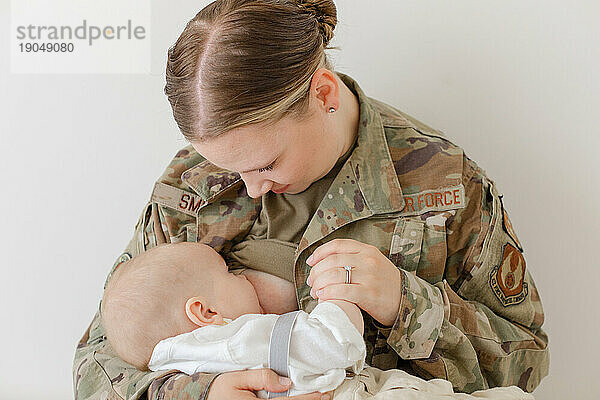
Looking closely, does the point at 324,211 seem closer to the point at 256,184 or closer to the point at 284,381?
the point at 256,184

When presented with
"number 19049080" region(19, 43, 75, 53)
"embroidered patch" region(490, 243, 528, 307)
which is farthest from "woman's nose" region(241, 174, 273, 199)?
"number 19049080" region(19, 43, 75, 53)

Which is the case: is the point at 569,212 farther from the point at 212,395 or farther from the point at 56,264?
the point at 56,264

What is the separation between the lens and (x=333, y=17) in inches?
56.4

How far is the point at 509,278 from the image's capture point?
154 centimetres

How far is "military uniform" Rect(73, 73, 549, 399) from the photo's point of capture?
1451 millimetres

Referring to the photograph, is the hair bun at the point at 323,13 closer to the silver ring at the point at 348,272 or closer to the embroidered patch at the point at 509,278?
the silver ring at the point at 348,272

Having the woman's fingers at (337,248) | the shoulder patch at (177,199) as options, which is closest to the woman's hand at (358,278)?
the woman's fingers at (337,248)

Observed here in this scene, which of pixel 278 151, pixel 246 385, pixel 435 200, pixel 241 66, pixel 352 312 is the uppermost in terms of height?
pixel 241 66

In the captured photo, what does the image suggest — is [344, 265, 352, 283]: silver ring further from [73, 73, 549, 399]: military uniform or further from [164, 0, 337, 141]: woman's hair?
[164, 0, 337, 141]: woman's hair

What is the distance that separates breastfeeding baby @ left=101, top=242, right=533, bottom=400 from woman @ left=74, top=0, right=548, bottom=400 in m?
0.04

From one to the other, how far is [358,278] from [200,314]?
0.93 feet

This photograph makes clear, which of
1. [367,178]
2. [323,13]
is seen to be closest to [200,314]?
[367,178]

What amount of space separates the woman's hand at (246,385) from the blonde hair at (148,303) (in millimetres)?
131

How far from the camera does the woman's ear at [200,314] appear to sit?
1.33m
